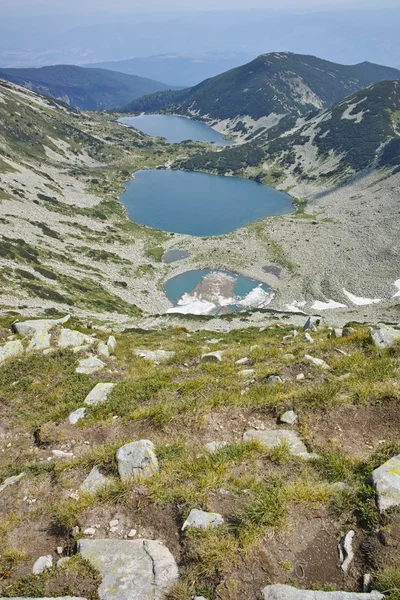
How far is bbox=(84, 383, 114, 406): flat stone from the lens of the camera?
43.5 feet

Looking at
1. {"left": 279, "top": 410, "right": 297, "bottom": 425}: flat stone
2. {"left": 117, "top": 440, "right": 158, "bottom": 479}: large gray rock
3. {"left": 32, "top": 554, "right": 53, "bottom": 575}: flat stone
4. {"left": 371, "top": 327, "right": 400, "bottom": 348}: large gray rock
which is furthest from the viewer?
{"left": 371, "top": 327, "right": 400, "bottom": 348}: large gray rock

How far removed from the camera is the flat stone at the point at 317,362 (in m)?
14.1

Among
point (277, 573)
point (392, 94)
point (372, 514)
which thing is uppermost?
point (392, 94)

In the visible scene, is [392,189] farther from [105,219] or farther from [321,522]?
[321,522]

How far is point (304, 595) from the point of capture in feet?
18.3

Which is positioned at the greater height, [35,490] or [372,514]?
[372,514]

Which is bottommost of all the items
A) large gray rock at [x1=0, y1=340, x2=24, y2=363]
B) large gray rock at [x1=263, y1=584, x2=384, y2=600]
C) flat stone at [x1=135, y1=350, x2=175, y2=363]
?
flat stone at [x1=135, y1=350, x2=175, y2=363]

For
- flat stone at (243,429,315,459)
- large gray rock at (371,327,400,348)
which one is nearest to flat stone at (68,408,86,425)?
flat stone at (243,429,315,459)

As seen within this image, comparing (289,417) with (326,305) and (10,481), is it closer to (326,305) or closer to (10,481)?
(10,481)

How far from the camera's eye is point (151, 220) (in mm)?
117750

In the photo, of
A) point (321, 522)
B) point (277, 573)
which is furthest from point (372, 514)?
point (277, 573)

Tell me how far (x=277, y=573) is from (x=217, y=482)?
217 centimetres

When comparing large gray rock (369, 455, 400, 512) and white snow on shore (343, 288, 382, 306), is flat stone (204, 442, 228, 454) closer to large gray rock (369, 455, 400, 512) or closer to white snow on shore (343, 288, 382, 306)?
A: large gray rock (369, 455, 400, 512)

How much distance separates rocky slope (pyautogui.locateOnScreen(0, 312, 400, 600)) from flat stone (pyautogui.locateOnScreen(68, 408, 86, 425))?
0.05 m
